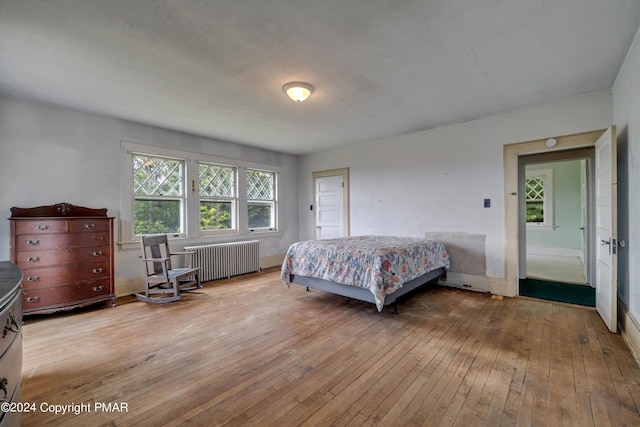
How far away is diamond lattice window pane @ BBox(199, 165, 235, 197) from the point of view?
16.4ft

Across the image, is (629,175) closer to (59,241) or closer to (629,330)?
(629,330)

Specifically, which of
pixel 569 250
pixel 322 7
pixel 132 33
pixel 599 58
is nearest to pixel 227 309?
pixel 132 33

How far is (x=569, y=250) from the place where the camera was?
6793 mm

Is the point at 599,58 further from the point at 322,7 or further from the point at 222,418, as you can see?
the point at 222,418

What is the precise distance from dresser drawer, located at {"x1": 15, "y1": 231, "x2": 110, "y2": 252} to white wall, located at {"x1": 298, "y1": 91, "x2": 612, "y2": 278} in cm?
405

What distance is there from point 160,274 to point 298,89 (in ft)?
10.3

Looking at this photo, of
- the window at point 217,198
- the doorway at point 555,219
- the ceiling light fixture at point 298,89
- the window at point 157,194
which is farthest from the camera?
the doorway at point 555,219

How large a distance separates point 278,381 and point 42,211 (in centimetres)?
353

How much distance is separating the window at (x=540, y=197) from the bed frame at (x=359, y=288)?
5.10 meters

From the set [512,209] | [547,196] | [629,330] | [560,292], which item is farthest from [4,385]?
[547,196]

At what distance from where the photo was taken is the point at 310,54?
2.37 metres

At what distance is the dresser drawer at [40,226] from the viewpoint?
9.67ft

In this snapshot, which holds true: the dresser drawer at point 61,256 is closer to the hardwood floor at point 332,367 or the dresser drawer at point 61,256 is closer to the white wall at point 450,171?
the hardwood floor at point 332,367

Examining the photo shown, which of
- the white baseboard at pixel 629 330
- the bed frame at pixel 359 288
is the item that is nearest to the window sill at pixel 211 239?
the bed frame at pixel 359 288
